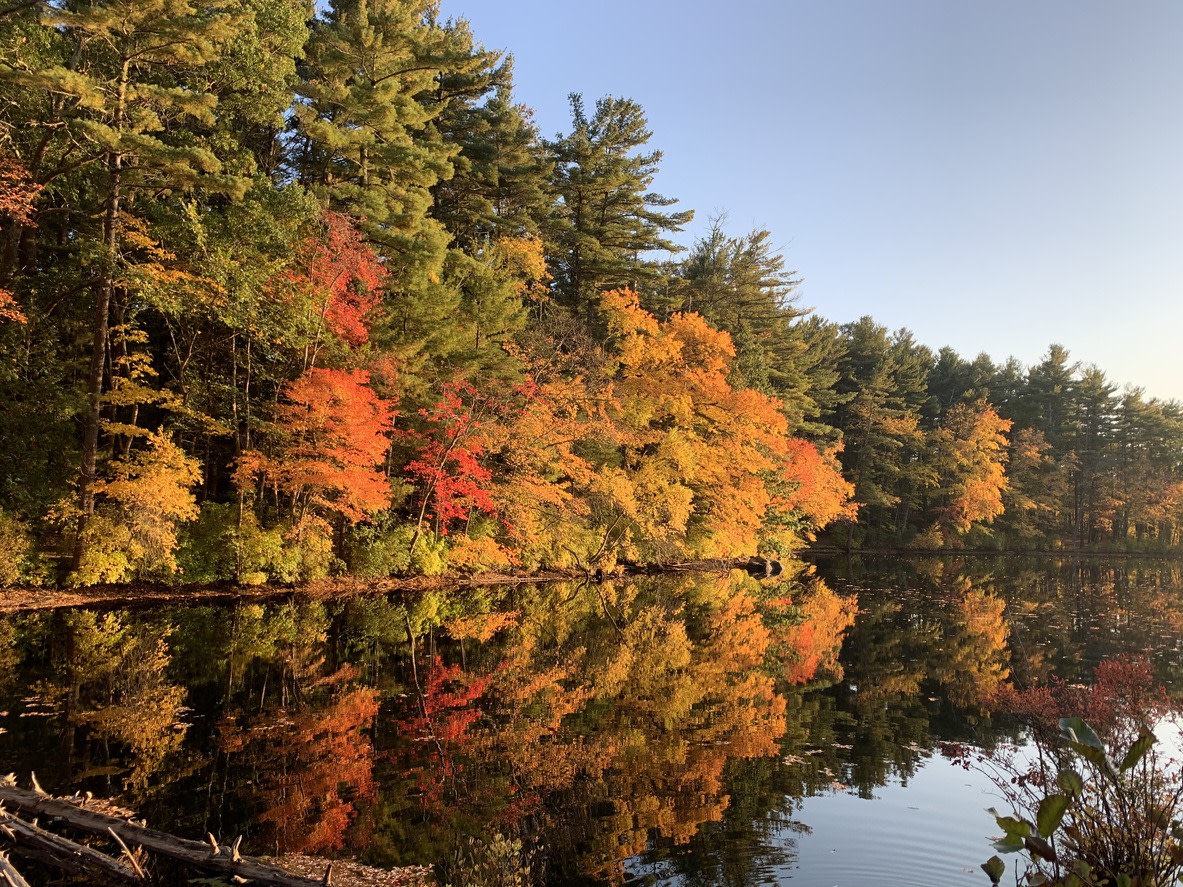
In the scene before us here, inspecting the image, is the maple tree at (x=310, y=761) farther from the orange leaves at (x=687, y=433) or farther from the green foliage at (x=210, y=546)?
the orange leaves at (x=687, y=433)

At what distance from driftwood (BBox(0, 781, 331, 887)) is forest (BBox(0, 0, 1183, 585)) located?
41.9ft

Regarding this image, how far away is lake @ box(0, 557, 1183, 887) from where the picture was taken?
682cm

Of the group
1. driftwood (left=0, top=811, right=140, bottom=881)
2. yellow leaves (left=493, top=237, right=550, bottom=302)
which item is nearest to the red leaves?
yellow leaves (left=493, top=237, right=550, bottom=302)

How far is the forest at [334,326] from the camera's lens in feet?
56.1

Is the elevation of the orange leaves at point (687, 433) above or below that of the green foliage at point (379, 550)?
above

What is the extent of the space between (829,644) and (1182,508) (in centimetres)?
5824

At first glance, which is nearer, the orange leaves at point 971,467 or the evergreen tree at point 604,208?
the evergreen tree at point 604,208

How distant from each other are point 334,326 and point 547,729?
14.9 m

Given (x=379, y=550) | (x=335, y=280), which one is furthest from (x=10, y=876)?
(x=379, y=550)

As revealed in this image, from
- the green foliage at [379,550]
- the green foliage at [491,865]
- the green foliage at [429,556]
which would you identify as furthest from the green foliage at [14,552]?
the green foliage at [491,865]

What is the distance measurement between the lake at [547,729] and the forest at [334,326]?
3.41 m

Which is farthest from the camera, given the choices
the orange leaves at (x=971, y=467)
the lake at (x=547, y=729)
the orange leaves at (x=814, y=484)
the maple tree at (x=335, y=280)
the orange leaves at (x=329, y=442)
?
the orange leaves at (x=971, y=467)

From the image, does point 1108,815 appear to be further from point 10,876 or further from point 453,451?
point 453,451

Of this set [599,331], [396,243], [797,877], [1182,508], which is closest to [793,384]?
[599,331]
